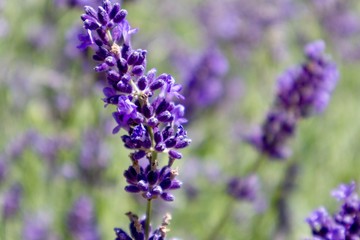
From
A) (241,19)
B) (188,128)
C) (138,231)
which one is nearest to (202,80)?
(188,128)

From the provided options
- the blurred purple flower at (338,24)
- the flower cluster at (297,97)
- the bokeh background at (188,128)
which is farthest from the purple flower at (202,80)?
the blurred purple flower at (338,24)

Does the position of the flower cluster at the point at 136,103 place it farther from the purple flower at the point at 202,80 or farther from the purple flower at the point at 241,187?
the purple flower at the point at 202,80

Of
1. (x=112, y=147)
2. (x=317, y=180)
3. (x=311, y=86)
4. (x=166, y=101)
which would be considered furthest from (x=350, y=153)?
(x=166, y=101)

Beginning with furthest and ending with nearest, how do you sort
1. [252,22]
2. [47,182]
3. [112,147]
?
[252,22] < [112,147] < [47,182]

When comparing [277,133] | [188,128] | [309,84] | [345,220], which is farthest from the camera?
[188,128]

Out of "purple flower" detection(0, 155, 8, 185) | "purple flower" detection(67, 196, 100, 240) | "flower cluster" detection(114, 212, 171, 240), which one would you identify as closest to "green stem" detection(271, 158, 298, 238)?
"purple flower" detection(67, 196, 100, 240)

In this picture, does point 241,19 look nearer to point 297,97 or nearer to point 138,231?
point 297,97

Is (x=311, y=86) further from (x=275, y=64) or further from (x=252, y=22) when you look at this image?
(x=252, y=22)
